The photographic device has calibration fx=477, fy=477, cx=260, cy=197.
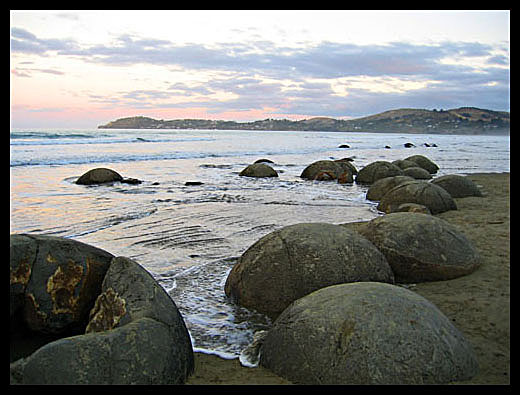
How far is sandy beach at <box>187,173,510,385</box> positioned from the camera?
3.68 m

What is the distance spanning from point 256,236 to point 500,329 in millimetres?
4757

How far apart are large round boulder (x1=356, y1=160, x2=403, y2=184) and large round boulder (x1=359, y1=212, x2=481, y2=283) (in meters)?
11.6

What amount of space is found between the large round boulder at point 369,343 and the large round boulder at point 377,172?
14.5 meters

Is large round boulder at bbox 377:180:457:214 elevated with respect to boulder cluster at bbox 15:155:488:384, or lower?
elevated

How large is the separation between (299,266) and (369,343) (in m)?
1.71

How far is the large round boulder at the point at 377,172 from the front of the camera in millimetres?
17766

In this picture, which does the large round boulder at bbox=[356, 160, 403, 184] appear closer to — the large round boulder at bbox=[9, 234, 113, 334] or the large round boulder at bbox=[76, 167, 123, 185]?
the large round boulder at bbox=[76, 167, 123, 185]

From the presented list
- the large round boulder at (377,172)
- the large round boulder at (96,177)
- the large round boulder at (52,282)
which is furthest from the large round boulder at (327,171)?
the large round boulder at (52,282)

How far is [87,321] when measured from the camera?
14.0ft

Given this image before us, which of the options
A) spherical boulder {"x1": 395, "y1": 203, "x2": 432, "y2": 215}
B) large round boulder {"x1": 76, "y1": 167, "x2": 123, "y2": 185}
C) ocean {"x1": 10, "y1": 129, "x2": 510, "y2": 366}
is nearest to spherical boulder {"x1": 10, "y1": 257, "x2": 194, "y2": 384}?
ocean {"x1": 10, "y1": 129, "x2": 510, "y2": 366}

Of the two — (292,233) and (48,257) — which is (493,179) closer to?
(292,233)

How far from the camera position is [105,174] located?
652 inches

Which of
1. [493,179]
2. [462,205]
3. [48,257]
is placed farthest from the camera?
[493,179]
